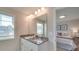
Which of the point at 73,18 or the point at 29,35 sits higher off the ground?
the point at 73,18

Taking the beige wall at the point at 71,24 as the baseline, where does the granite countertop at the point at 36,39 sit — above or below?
below

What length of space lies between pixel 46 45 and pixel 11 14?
64cm

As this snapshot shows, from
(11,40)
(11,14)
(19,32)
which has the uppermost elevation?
(11,14)

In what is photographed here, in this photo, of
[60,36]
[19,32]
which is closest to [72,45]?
[60,36]

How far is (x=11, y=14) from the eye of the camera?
43.7 inches

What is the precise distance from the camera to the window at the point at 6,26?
3.53ft

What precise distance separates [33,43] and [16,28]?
0.32m

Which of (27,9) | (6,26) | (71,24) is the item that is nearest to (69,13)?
(71,24)

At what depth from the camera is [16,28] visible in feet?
3.81

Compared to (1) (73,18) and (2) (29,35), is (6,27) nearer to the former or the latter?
(2) (29,35)

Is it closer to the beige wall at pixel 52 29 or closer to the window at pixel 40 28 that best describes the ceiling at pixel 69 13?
the beige wall at pixel 52 29

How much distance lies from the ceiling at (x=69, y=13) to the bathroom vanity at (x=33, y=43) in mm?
396

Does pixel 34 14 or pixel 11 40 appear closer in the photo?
pixel 11 40

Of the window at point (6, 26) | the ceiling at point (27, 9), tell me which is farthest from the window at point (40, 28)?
the window at point (6, 26)
